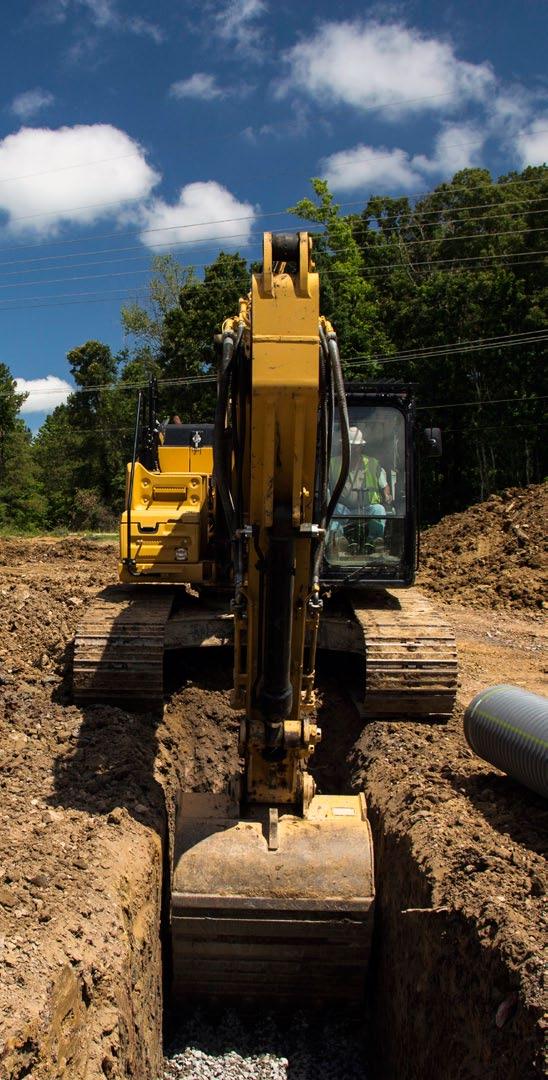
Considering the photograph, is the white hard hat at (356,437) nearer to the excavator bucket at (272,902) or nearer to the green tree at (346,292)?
the excavator bucket at (272,902)

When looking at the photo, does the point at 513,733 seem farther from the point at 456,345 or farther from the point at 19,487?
the point at 19,487

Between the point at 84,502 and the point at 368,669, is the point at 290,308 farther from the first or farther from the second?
the point at 84,502

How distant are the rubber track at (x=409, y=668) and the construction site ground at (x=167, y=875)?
196mm

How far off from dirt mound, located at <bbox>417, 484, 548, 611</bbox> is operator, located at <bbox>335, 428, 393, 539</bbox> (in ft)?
22.2

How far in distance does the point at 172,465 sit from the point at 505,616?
6.25 metres

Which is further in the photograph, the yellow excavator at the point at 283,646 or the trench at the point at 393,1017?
the yellow excavator at the point at 283,646

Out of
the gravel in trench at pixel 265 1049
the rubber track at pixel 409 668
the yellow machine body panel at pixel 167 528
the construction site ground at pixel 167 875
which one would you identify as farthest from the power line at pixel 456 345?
the gravel in trench at pixel 265 1049

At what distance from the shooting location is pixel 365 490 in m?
7.54

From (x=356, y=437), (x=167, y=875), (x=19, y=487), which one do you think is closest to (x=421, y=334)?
(x=19, y=487)

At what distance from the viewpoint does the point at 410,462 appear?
295 inches

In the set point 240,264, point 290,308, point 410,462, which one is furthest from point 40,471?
point 290,308

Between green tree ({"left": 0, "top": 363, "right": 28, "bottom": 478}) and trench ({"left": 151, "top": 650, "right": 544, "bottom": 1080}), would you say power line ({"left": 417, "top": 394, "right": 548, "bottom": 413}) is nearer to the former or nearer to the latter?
green tree ({"left": 0, "top": 363, "right": 28, "bottom": 478})

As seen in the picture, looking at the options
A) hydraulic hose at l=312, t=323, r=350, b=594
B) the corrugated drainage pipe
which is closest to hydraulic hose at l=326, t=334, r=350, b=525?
hydraulic hose at l=312, t=323, r=350, b=594

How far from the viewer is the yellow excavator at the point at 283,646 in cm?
422
